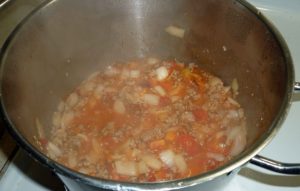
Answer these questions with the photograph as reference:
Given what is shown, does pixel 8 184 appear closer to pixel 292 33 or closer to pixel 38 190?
pixel 38 190

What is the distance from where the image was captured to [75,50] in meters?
1.17

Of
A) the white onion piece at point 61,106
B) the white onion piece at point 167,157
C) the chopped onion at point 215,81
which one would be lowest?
the white onion piece at point 167,157

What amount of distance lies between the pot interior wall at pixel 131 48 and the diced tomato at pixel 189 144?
0.15 m

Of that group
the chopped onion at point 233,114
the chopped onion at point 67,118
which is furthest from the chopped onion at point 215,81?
the chopped onion at point 67,118

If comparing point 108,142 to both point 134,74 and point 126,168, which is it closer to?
point 126,168

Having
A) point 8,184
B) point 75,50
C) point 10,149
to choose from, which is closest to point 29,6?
point 75,50

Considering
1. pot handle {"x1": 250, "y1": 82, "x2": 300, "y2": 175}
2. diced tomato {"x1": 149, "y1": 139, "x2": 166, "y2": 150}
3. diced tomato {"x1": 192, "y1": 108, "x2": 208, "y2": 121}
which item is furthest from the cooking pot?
diced tomato {"x1": 149, "y1": 139, "x2": 166, "y2": 150}

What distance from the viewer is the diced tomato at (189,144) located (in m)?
1.05

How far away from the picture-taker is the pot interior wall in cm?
90

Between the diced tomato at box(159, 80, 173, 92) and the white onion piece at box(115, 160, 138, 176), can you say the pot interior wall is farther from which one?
the white onion piece at box(115, 160, 138, 176)

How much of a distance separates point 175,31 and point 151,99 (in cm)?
23

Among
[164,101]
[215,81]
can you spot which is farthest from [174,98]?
[215,81]

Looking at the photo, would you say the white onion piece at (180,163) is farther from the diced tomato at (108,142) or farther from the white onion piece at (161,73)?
the white onion piece at (161,73)

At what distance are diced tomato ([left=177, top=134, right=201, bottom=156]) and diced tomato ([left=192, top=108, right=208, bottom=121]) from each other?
8 cm
